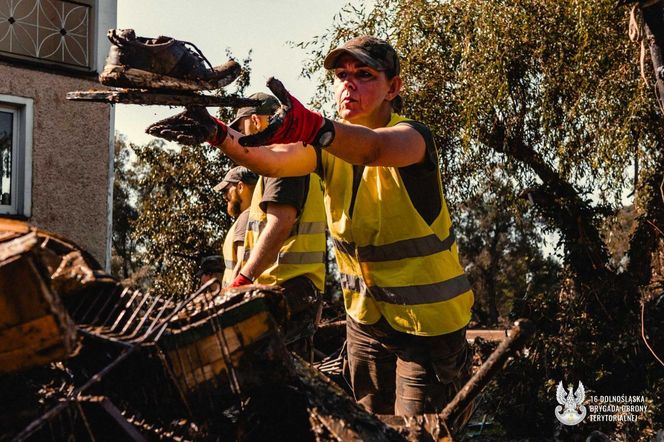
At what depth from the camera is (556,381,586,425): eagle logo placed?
7.82 meters

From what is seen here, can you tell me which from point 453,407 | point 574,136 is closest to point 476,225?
point 574,136

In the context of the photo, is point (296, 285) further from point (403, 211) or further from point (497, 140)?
point (497, 140)

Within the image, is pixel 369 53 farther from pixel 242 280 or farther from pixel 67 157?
pixel 67 157

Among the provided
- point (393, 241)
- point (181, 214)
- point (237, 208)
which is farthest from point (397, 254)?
point (181, 214)

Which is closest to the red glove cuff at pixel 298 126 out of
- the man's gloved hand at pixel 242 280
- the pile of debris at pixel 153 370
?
the pile of debris at pixel 153 370

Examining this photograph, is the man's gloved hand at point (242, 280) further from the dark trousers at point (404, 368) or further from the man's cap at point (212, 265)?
the man's cap at point (212, 265)

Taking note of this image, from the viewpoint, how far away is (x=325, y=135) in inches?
102

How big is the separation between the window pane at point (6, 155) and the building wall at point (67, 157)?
25 centimetres

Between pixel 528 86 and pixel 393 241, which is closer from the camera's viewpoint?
pixel 393 241

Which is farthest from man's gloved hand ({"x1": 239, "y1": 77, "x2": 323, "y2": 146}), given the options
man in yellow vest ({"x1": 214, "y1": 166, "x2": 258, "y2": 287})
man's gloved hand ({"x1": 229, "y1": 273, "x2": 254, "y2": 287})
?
man in yellow vest ({"x1": 214, "y1": 166, "x2": 258, "y2": 287})

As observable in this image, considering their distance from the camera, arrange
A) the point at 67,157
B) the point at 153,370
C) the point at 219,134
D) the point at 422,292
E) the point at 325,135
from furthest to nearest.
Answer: the point at 67,157, the point at 422,292, the point at 219,134, the point at 325,135, the point at 153,370

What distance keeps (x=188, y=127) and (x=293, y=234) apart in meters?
2.34

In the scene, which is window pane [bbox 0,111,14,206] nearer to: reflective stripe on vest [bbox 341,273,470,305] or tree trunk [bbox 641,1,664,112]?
tree trunk [bbox 641,1,664,112]

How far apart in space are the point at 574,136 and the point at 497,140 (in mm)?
1138
